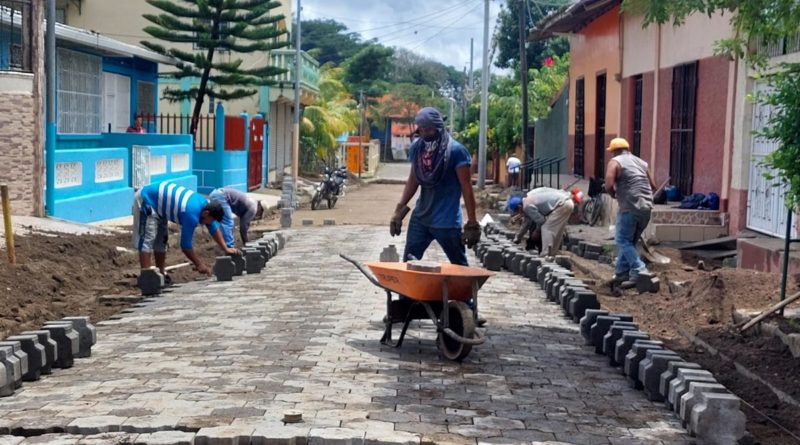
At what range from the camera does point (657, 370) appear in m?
7.00

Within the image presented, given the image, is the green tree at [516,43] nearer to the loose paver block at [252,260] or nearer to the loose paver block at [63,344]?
the loose paver block at [252,260]

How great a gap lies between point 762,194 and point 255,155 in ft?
77.0

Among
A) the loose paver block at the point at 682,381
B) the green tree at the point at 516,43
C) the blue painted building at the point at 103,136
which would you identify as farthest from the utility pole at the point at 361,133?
the loose paver block at the point at 682,381

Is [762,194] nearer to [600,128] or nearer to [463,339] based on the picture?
[463,339]

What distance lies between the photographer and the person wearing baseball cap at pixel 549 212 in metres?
14.9

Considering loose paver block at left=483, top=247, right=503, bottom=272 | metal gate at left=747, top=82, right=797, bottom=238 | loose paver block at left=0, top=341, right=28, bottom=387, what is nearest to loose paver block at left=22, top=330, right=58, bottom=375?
loose paver block at left=0, top=341, right=28, bottom=387

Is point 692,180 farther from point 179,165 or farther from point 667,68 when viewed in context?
point 179,165

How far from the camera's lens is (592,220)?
859 inches

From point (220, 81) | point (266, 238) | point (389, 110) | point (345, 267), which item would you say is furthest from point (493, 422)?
point (389, 110)

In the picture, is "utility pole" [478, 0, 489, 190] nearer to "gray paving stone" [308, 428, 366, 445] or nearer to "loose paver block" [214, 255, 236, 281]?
"loose paver block" [214, 255, 236, 281]

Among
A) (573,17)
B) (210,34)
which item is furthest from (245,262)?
(210,34)

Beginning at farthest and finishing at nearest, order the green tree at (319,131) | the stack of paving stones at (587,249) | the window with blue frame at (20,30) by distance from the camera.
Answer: the green tree at (319,131) < the window with blue frame at (20,30) < the stack of paving stones at (587,249)

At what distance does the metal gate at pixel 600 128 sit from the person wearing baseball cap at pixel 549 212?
37.0 ft

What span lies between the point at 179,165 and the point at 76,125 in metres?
3.21
